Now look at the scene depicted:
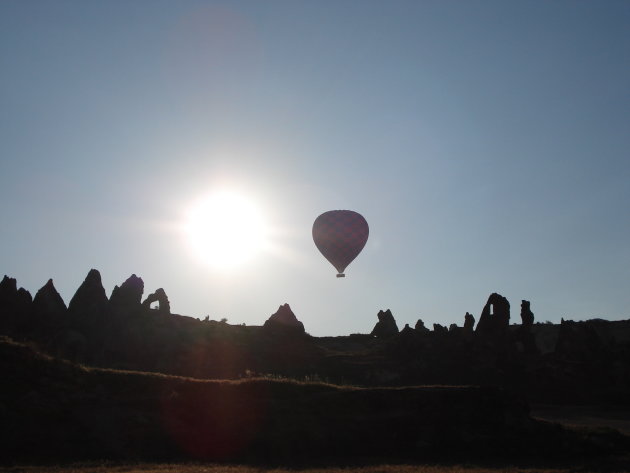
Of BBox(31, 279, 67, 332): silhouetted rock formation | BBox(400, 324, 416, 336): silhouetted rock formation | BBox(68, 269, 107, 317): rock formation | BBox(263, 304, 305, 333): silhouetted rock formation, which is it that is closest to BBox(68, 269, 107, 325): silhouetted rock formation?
BBox(68, 269, 107, 317): rock formation

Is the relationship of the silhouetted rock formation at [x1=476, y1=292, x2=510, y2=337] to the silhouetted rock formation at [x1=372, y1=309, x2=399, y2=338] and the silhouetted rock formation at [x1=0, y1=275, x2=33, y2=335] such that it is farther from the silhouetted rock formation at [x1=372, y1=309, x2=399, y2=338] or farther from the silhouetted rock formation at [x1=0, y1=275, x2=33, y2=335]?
the silhouetted rock formation at [x1=0, y1=275, x2=33, y2=335]

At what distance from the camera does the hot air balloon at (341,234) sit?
59656 mm

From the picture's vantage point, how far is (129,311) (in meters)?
62.6

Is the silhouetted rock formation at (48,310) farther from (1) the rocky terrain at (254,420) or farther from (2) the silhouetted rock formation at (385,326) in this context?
(2) the silhouetted rock formation at (385,326)

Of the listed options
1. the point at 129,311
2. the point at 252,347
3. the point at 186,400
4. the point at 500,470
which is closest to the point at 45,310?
the point at 129,311

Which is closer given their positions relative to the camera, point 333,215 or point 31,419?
point 31,419

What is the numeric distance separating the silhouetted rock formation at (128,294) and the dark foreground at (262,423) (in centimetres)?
3518

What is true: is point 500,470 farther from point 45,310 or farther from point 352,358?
point 45,310

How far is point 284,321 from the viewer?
238 feet

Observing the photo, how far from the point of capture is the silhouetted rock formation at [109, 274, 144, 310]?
62.8m

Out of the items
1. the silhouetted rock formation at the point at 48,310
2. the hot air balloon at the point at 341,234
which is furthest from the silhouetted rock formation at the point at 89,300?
the hot air balloon at the point at 341,234

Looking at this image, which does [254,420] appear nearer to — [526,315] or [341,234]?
[341,234]

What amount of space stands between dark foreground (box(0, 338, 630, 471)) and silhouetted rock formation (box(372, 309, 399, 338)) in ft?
177

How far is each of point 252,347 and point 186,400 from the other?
34.4 meters
